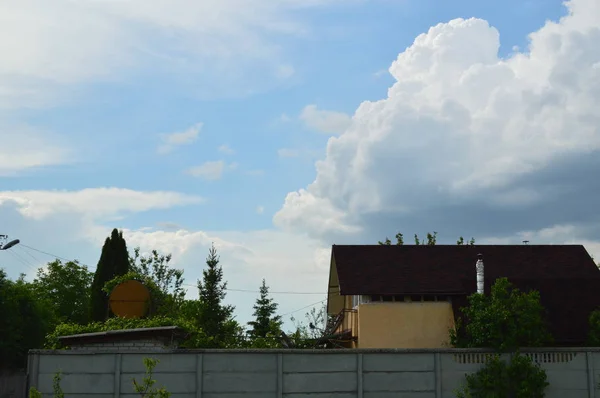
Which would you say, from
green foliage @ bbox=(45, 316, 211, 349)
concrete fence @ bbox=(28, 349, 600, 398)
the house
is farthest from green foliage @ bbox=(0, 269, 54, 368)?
concrete fence @ bbox=(28, 349, 600, 398)

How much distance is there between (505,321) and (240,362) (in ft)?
27.0

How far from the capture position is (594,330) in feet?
90.2

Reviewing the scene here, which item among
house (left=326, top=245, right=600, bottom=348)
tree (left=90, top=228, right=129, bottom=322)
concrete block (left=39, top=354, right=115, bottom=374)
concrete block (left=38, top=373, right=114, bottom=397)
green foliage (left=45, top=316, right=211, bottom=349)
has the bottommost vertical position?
concrete block (left=38, top=373, right=114, bottom=397)

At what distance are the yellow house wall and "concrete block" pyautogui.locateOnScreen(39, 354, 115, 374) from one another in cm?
1370

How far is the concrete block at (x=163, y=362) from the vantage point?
19.5 metres

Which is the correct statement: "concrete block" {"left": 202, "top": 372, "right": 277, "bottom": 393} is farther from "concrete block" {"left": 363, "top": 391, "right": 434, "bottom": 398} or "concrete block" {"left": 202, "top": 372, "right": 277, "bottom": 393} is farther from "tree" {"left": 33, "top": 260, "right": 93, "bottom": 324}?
"tree" {"left": 33, "top": 260, "right": 93, "bottom": 324}

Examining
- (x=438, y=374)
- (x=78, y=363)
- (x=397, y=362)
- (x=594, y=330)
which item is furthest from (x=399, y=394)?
(x=594, y=330)

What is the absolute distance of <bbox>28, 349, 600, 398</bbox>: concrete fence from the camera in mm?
19531

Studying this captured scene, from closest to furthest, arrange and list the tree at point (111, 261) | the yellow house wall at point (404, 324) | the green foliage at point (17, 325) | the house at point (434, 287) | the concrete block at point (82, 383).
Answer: the concrete block at point (82, 383), the house at point (434, 287), the yellow house wall at point (404, 324), the green foliage at point (17, 325), the tree at point (111, 261)

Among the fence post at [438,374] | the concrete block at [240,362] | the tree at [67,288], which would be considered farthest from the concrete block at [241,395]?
the tree at [67,288]

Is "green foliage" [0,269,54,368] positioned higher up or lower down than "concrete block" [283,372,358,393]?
higher up

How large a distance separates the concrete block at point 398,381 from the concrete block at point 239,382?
2596 millimetres

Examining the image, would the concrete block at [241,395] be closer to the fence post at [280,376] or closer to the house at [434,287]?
the fence post at [280,376]

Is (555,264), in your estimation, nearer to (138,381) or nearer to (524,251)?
(524,251)
